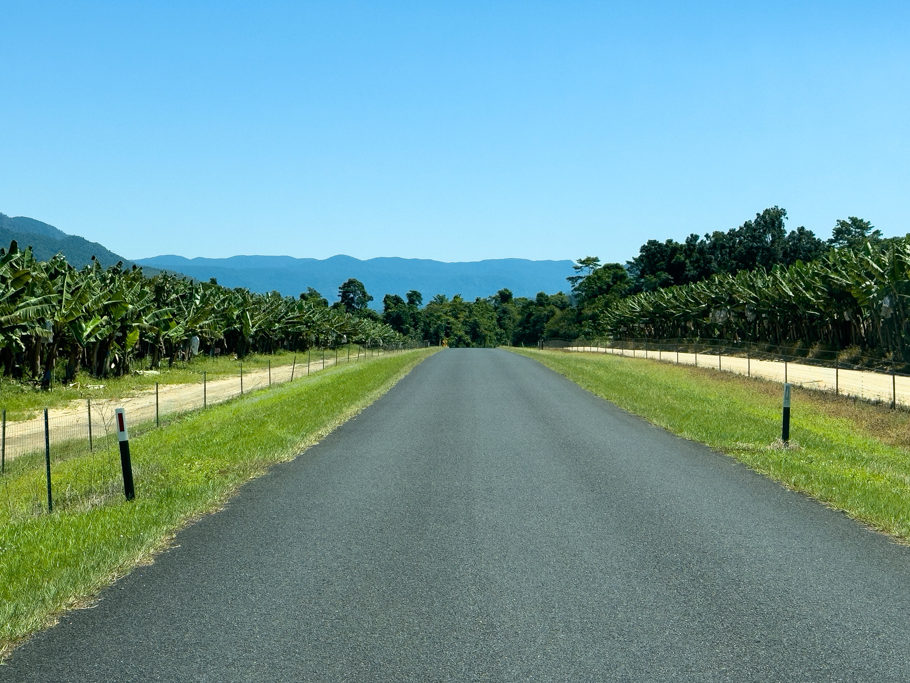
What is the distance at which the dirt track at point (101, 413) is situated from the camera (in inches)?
846

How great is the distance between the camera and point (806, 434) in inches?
666

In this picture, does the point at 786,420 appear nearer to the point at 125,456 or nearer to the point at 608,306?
the point at 125,456

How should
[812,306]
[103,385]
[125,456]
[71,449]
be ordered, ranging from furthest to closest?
[812,306], [103,385], [71,449], [125,456]

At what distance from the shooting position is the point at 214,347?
200 ft

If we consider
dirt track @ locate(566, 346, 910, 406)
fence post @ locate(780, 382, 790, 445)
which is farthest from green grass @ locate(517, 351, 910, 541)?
dirt track @ locate(566, 346, 910, 406)

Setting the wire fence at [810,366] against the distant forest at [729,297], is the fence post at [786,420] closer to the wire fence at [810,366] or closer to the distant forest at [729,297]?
the wire fence at [810,366]

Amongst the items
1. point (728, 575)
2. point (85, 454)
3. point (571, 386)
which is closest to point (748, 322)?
point (571, 386)

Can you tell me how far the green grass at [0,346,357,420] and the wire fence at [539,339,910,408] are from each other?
26607 millimetres

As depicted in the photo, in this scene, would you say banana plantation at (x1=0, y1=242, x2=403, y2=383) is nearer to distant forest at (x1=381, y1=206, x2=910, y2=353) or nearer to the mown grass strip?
the mown grass strip

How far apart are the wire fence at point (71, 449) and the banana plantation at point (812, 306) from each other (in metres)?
29.4

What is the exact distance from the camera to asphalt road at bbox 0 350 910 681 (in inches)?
205

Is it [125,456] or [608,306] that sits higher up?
[608,306]

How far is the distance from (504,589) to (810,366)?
46055 mm

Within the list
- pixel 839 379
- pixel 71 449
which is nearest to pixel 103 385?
pixel 71 449
